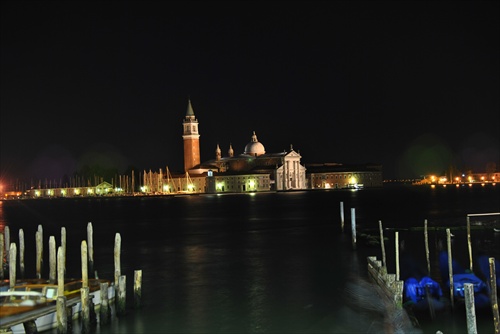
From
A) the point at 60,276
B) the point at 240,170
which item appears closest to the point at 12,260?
the point at 60,276

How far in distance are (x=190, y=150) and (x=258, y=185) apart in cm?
1902

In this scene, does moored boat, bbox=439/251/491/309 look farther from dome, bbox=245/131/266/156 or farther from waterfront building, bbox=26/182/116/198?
waterfront building, bbox=26/182/116/198

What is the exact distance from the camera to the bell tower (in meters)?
151

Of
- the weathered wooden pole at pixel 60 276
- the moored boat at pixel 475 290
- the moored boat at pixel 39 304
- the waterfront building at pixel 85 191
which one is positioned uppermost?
the waterfront building at pixel 85 191

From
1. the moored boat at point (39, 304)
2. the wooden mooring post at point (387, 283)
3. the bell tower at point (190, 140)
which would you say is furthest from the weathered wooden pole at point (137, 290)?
the bell tower at point (190, 140)

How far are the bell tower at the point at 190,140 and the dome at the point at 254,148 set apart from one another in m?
11.0

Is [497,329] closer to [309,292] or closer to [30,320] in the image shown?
[309,292]

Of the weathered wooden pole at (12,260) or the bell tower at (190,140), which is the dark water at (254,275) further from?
the bell tower at (190,140)

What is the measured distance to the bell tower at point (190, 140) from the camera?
496 ft

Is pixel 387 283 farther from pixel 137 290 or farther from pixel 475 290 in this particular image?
pixel 137 290

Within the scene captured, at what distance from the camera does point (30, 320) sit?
15.5 metres

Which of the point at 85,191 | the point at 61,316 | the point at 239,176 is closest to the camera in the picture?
the point at 61,316

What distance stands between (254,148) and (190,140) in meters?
14.1

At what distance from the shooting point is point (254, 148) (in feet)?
501
